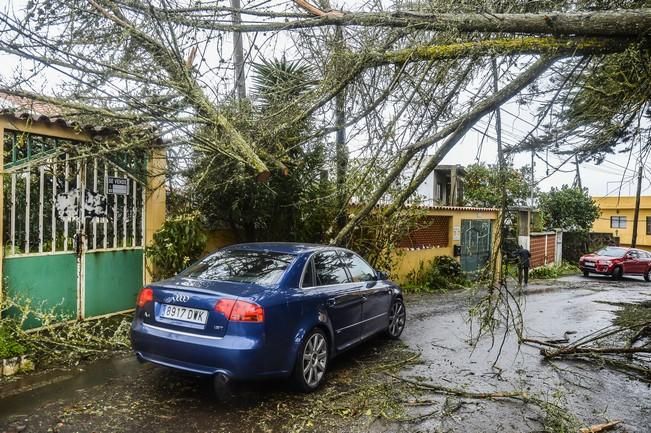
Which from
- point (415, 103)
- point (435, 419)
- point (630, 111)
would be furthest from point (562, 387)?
point (415, 103)

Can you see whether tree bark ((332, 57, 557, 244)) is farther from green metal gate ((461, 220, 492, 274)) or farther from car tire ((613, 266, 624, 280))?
car tire ((613, 266, 624, 280))

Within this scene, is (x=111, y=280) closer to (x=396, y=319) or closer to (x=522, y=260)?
(x=396, y=319)

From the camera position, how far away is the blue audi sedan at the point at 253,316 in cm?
424

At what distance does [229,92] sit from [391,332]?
412cm

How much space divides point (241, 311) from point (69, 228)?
3953mm

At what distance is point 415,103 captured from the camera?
5449 millimetres

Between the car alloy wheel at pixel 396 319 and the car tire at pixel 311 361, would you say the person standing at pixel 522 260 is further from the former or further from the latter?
the car tire at pixel 311 361

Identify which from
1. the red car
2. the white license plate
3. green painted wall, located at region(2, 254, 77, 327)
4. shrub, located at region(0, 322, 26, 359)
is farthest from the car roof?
the red car

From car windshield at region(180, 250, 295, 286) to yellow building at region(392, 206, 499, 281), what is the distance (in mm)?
7628

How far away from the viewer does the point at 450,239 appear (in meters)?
15.7

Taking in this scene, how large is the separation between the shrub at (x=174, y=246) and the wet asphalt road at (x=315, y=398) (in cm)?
209

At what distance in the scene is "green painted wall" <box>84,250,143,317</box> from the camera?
7109 millimetres

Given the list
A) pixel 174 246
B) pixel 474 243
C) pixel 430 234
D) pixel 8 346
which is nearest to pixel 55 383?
pixel 8 346

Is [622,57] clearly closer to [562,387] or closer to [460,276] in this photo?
[562,387]
